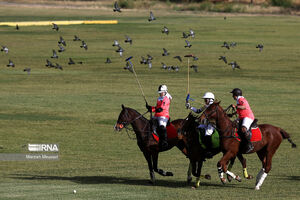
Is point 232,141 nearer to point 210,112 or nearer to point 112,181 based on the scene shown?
point 210,112

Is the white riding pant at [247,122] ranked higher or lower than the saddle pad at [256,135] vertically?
higher

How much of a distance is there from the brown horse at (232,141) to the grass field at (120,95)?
1.95 feet

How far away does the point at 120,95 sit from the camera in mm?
51094

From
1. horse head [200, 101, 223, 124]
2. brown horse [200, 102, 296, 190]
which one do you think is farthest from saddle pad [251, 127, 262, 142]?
horse head [200, 101, 223, 124]

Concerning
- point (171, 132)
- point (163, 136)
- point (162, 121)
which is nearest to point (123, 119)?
point (162, 121)

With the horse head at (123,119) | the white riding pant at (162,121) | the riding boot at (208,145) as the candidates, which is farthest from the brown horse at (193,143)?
the horse head at (123,119)

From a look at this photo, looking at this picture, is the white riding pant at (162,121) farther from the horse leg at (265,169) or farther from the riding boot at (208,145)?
the horse leg at (265,169)

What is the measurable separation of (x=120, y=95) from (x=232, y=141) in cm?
2797

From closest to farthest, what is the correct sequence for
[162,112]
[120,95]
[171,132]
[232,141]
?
[232,141], [162,112], [171,132], [120,95]

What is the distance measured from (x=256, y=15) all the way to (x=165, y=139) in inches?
3761

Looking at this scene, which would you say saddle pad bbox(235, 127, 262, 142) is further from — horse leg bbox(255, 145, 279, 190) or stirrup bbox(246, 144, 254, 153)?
horse leg bbox(255, 145, 279, 190)

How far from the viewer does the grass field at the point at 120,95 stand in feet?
79.7

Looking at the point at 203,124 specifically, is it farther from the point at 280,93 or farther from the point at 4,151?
the point at 280,93

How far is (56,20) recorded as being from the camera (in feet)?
340
